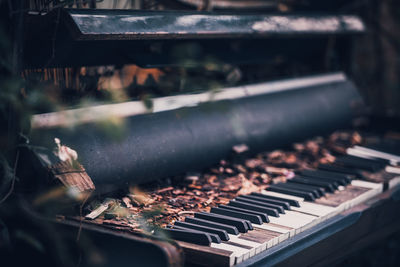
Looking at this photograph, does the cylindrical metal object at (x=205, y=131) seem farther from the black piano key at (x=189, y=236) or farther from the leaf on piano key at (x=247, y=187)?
Result: the black piano key at (x=189, y=236)

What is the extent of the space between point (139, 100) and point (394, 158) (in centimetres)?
173

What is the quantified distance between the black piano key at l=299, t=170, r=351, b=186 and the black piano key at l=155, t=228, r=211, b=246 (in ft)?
3.70

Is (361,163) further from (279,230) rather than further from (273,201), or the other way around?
(279,230)

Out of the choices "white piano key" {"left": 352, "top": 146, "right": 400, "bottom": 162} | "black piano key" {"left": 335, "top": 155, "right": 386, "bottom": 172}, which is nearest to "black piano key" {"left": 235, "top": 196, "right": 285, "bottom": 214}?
"black piano key" {"left": 335, "top": 155, "right": 386, "bottom": 172}

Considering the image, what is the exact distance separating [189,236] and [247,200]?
1.74 feet

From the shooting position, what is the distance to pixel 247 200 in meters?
2.37

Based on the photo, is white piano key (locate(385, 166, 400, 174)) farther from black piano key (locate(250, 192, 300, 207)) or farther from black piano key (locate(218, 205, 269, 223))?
black piano key (locate(218, 205, 269, 223))

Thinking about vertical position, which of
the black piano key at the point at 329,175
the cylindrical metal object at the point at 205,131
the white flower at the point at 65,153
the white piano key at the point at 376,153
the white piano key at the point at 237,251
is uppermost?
the white flower at the point at 65,153

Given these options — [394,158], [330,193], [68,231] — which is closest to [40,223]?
[68,231]

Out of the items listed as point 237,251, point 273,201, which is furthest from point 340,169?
point 237,251

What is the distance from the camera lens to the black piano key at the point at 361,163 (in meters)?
3.02

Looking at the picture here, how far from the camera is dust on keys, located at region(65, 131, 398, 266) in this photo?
1.93 m

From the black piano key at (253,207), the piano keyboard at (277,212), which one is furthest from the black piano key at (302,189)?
the black piano key at (253,207)

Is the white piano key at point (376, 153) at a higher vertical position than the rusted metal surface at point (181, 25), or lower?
lower
